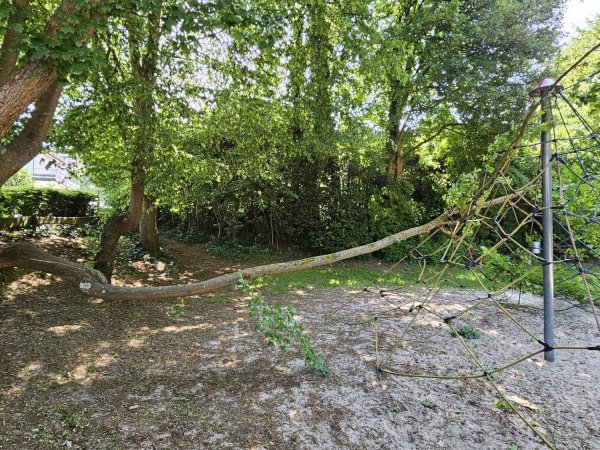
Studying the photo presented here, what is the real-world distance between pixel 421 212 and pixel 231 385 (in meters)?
9.53

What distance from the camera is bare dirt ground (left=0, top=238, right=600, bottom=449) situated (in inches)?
94.8

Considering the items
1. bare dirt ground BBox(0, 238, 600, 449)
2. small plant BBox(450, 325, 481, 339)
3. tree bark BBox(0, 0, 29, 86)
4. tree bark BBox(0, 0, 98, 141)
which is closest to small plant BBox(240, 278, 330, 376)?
bare dirt ground BBox(0, 238, 600, 449)

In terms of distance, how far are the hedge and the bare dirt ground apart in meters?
3.36

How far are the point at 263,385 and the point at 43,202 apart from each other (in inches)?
320

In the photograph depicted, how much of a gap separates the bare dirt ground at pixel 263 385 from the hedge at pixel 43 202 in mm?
3361

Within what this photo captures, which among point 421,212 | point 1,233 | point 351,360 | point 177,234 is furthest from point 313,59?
point 177,234

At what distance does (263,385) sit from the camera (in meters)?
3.11

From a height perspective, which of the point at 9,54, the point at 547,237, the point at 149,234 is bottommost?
the point at 149,234

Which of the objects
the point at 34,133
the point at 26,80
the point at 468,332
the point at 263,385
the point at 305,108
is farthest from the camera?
the point at 305,108

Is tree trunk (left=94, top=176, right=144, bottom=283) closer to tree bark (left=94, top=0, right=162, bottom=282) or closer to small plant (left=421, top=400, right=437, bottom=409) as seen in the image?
tree bark (left=94, top=0, right=162, bottom=282)

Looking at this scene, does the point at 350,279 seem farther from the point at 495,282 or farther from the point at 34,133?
the point at 34,133

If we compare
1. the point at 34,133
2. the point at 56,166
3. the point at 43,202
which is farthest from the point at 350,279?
the point at 43,202

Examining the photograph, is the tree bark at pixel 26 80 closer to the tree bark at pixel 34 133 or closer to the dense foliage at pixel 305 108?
the dense foliage at pixel 305 108

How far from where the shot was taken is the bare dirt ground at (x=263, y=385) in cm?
241
